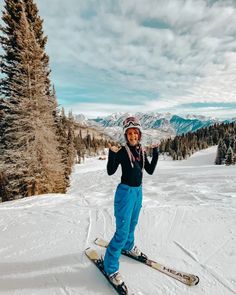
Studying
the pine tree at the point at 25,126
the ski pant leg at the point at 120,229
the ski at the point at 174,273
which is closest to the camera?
the ski at the point at 174,273

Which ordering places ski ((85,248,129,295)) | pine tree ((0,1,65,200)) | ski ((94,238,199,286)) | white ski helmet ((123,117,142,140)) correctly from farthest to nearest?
pine tree ((0,1,65,200)) < white ski helmet ((123,117,142,140)) < ski ((94,238,199,286)) < ski ((85,248,129,295))

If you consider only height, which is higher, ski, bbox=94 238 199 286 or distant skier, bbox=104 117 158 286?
distant skier, bbox=104 117 158 286

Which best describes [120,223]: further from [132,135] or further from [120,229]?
[132,135]

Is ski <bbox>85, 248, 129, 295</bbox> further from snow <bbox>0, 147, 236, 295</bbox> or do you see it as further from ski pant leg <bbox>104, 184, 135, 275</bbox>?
ski pant leg <bbox>104, 184, 135, 275</bbox>

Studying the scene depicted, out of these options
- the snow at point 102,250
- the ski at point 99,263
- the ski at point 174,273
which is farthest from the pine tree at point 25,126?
the ski at point 174,273

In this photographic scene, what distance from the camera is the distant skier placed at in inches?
160

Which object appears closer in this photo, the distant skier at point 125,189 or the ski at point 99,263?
the ski at point 99,263

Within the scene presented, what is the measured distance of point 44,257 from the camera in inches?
195

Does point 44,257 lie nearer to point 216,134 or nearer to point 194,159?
point 194,159

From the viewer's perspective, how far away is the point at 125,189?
414 cm

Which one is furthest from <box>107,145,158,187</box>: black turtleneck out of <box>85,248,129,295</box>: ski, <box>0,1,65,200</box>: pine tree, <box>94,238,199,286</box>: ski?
<box>0,1,65,200</box>: pine tree

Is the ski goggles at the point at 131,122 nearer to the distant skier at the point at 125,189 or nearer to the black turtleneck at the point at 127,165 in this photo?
the distant skier at the point at 125,189

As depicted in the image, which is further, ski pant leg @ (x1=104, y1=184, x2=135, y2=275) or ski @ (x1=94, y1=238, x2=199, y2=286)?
ski pant leg @ (x1=104, y1=184, x2=135, y2=275)

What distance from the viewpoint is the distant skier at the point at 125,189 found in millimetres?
4055
